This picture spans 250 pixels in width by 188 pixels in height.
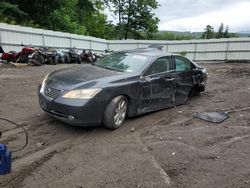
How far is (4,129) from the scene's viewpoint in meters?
5.11

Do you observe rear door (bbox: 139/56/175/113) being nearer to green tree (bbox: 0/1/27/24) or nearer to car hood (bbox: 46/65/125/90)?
car hood (bbox: 46/65/125/90)

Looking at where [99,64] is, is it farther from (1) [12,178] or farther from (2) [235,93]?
(2) [235,93]

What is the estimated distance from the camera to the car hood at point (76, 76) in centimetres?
520

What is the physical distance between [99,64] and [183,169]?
11.5ft

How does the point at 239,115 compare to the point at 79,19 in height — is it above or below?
below

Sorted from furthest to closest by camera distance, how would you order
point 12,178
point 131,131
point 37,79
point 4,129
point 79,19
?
point 79,19 → point 37,79 → point 131,131 → point 4,129 → point 12,178

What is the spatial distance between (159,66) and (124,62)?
84 cm

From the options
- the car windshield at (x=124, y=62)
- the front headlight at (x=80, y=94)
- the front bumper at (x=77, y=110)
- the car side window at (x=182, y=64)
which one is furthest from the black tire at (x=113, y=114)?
the car side window at (x=182, y=64)

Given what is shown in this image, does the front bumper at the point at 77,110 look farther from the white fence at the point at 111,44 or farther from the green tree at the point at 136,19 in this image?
the green tree at the point at 136,19

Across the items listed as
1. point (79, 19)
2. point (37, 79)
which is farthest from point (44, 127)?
point (79, 19)

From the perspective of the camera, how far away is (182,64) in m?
7.63

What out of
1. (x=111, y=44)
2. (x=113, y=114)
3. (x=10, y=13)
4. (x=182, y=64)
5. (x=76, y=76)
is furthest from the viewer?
(x=111, y=44)

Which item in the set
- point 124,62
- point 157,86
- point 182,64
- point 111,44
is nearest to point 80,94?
point 124,62

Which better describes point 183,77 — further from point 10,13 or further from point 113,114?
point 10,13
